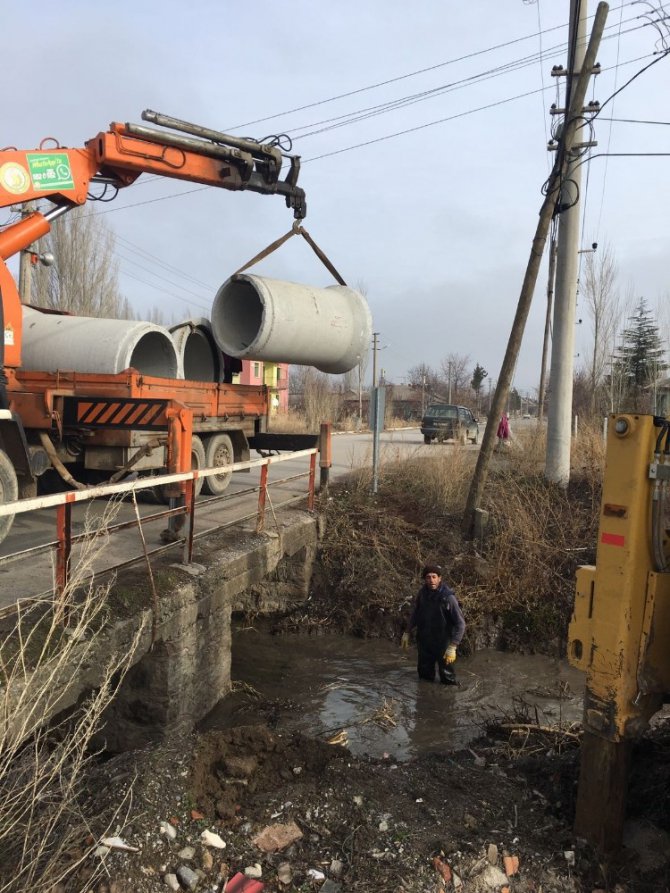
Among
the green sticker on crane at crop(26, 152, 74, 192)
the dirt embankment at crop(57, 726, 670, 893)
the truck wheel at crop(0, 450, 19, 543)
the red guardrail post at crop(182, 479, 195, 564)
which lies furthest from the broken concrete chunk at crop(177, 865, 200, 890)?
the green sticker on crane at crop(26, 152, 74, 192)

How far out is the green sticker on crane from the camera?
659 cm

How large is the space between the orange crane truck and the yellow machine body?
4.26m

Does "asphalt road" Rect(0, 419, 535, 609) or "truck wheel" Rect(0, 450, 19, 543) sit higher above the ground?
"truck wheel" Rect(0, 450, 19, 543)

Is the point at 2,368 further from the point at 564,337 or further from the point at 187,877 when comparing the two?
the point at 564,337

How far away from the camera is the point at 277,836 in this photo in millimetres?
2777

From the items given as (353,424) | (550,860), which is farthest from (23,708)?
(353,424)

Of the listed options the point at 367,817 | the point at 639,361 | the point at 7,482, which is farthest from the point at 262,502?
the point at 639,361

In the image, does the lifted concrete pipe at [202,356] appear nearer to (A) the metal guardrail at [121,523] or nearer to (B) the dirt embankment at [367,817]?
(A) the metal guardrail at [121,523]

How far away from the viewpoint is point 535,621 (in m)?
7.10

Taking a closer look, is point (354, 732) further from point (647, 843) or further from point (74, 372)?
point (74, 372)

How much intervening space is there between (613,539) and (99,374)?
5.86 m

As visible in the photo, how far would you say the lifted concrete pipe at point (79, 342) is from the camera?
7.37 metres

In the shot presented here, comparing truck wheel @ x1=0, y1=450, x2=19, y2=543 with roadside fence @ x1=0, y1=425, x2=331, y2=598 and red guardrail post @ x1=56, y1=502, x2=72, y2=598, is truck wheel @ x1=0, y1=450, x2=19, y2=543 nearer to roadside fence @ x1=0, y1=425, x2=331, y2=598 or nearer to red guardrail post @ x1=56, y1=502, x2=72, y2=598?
roadside fence @ x1=0, y1=425, x2=331, y2=598

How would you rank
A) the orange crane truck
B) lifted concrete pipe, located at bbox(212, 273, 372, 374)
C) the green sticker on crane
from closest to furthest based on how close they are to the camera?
the orange crane truck, the green sticker on crane, lifted concrete pipe, located at bbox(212, 273, 372, 374)
